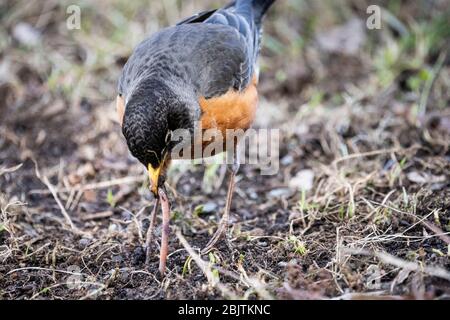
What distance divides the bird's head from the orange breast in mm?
622

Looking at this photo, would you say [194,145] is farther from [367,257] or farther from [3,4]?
[3,4]

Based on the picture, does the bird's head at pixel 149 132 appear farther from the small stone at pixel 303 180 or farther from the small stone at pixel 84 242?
the small stone at pixel 303 180

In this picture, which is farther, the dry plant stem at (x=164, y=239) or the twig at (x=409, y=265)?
the dry plant stem at (x=164, y=239)

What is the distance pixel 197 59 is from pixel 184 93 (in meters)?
0.58

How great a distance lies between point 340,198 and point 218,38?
1.89 m

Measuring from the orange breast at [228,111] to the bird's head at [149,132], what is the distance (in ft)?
2.04

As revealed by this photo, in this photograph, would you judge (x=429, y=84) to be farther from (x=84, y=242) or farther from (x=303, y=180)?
(x=84, y=242)

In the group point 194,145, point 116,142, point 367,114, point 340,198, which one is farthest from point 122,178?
point 367,114

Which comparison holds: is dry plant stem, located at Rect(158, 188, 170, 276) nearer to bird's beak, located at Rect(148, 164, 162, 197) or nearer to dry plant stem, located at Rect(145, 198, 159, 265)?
bird's beak, located at Rect(148, 164, 162, 197)

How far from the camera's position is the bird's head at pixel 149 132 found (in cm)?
453

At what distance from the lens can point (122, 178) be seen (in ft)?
22.7

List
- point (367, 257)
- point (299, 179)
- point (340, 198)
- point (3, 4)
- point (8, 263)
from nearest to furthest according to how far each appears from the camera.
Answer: point (367, 257)
point (8, 263)
point (340, 198)
point (299, 179)
point (3, 4)

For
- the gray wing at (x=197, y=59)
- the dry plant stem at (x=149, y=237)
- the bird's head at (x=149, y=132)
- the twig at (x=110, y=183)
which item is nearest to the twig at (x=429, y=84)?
the gray wing at (x=197, y=59)
